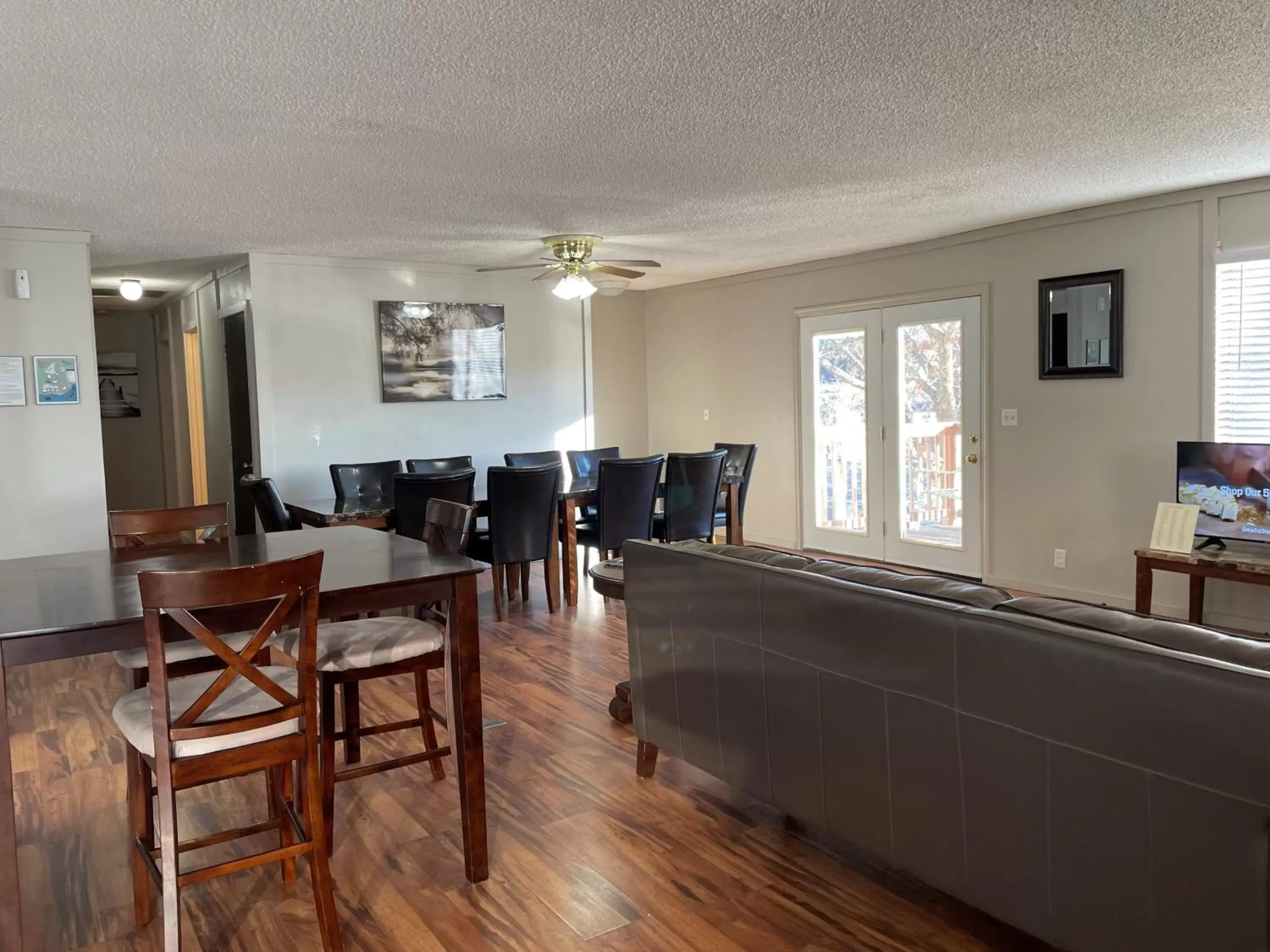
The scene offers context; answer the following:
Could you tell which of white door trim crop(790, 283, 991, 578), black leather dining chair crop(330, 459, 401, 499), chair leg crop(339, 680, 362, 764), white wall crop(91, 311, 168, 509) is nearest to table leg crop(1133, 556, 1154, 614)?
white door trim crop(790, 283, 991, 578)

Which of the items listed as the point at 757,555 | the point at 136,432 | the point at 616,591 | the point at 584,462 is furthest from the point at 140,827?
the point at 136,432

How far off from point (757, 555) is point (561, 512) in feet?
10.6

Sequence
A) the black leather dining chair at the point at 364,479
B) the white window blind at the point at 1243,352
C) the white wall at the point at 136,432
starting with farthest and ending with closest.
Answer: the white wall at the point at 136,432 < the black leather dining chair at the point at 364,479 < the white window blind at the point at 1243,352

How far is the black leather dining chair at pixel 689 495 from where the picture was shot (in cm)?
585

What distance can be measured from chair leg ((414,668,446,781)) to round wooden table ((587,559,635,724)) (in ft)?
2.33

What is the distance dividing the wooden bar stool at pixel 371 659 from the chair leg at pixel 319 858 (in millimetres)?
309

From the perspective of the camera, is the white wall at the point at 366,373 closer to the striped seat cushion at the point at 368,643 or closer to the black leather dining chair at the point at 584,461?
the black leather dining chair at the point at 584,461

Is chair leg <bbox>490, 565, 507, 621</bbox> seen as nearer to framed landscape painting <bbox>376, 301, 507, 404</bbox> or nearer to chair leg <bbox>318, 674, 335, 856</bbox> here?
framed landscape painting <bbox>376, 301, 507, 404</bbox>

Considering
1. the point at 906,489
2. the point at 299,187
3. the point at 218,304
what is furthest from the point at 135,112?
the point at 906,489

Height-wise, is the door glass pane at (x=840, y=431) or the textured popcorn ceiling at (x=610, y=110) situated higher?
the textured popcorn ceiling at (x=610, y=110)

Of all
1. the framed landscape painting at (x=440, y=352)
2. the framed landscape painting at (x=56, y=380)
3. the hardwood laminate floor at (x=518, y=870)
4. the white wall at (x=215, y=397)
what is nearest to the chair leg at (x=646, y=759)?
the hardwood laminate floor at (x=518, y=870)

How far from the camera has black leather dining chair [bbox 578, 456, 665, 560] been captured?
5520mm

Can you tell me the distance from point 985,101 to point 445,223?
313 cm

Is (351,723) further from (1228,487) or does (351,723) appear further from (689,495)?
(1228,487)
